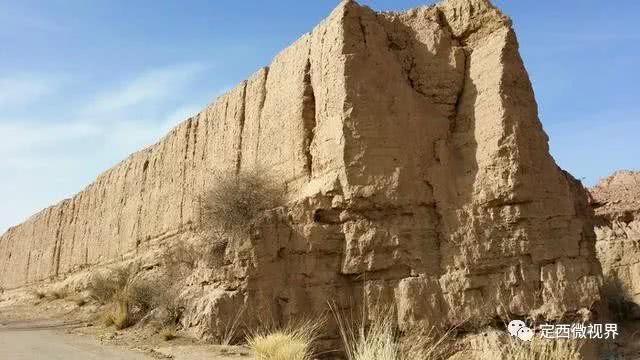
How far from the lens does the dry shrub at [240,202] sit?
10.5 m

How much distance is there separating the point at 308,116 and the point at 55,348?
17.9 feet

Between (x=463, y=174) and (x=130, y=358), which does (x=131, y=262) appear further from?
(x=463, y=174)

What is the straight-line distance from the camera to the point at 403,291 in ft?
31.4

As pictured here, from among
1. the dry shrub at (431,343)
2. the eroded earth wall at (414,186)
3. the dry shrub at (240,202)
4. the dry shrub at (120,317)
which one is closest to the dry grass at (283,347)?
the eroded earth wall at (414,186)

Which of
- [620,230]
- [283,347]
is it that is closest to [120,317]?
[283,347]

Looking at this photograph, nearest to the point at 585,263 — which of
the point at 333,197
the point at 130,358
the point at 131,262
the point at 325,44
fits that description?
the point at 333,197

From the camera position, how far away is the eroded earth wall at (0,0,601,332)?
9508mm

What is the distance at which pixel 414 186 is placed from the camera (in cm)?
1004

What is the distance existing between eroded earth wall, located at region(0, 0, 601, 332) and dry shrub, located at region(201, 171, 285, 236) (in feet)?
0.94

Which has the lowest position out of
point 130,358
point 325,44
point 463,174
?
point 130,358

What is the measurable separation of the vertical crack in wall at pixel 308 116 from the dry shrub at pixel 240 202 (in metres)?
0.79

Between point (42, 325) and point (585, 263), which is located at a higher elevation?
point (585, 263)

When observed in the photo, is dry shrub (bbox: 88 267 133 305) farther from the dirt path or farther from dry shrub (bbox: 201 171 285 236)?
dry shrub (bbox: 201 171 285 236)

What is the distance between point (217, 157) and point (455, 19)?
5.82m
